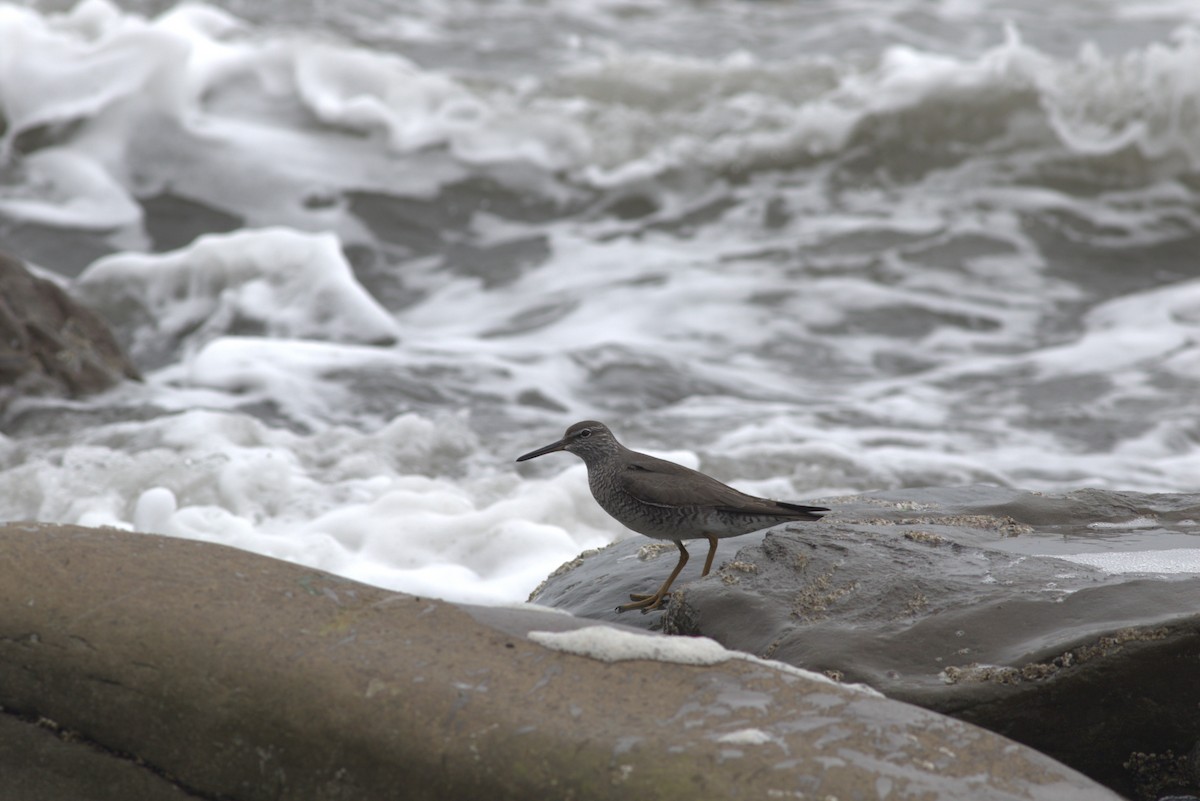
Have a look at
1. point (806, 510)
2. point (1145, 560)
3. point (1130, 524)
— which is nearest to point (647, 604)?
point (806, 510)

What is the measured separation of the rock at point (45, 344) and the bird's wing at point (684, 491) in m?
4.70

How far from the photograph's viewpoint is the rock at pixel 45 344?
744 centimetres

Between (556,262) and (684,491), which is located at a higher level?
(684,491)

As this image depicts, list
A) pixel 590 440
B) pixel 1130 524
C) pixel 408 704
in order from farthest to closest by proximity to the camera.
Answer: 1. pixel 590 440
2. pixel 1130 524
3. pixel 408 704

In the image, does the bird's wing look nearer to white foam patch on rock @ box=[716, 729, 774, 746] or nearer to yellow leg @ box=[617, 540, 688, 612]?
yellow leg @ box=[617, 540, 688, 612]

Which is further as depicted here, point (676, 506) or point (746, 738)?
point (676, 506)

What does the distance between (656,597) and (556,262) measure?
7841 mm

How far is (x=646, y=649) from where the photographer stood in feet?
10.3

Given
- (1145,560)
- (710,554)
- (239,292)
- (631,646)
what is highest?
(1145,560)

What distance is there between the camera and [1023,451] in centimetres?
777

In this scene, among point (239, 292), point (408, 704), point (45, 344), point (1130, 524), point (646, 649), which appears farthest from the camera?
point (239, 292)

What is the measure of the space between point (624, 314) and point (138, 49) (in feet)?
20.8

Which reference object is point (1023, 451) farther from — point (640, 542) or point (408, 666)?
point (408, 666)

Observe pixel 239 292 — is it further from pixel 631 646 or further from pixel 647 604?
pixel 631 646
